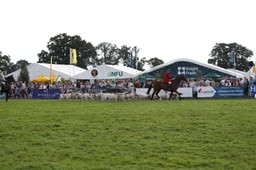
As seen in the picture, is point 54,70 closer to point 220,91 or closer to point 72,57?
point 72,57

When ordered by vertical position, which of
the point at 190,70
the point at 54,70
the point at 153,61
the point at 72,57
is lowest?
the point at 190,70

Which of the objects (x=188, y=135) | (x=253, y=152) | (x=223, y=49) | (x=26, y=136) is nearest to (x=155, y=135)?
(x=188, y=135)

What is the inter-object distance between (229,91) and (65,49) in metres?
95.0

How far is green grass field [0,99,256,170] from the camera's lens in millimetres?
8125

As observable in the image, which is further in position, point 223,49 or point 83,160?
point 223,49

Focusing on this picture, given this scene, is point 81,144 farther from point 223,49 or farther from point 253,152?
point 223,49

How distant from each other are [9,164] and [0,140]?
260 centimetres

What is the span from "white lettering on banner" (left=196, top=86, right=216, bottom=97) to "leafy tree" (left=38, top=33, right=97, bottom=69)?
300ft

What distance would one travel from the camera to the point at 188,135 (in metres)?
10.8

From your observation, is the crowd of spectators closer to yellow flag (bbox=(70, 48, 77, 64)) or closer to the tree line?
yellow flag (bbox=(70, 48, 77, 64))

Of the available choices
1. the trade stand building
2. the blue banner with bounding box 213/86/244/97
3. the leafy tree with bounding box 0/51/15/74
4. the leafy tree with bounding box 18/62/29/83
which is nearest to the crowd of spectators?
the blue banner with bounding box 213/86/244/97

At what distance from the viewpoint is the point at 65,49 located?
401ft

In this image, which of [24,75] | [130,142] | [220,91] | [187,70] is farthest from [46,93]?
[130,142]

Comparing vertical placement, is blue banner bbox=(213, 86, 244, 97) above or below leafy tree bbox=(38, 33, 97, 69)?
below
